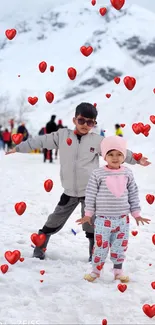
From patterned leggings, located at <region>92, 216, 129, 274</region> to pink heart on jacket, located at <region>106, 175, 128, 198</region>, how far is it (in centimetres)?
26

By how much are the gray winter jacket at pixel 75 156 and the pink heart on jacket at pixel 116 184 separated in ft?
1.31

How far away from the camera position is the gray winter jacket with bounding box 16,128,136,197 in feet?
→ 15.5

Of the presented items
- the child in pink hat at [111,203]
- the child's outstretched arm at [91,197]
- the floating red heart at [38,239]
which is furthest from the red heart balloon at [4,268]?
the child's outstretched arm at [91,197]

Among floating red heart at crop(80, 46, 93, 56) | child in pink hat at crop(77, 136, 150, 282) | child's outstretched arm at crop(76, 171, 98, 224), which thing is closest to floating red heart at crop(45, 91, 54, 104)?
floating red heart at crop(80, 46, 93, 56)

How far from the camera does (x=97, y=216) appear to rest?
4418mm

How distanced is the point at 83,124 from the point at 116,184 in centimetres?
80

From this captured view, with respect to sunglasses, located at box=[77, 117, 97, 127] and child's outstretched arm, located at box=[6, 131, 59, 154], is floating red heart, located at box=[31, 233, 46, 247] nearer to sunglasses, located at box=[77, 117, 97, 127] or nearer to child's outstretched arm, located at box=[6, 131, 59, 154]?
child's outstretched arm, located at box=[6, 131, 59, 154]

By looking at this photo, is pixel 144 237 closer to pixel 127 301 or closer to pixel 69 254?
pixel 69 254

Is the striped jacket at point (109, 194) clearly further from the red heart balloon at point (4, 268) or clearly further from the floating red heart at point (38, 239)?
the red heart balloon at point (4, 268)

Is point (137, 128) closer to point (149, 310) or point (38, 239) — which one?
point (38, 239)

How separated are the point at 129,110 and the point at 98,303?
192 ft

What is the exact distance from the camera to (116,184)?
171 inches

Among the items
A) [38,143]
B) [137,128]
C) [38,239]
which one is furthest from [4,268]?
[137,128]

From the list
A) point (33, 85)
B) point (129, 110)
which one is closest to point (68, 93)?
point (33, 85)
